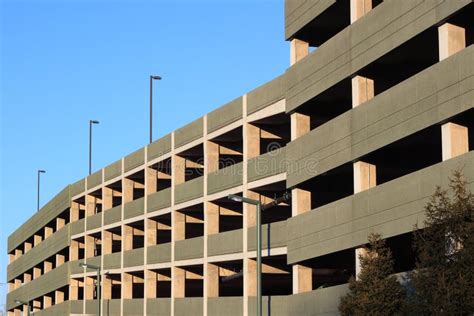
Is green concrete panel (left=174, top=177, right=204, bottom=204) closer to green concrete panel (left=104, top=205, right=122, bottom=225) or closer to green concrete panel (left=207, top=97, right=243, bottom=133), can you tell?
green concrete panel (left=207, top=97, right=243, bottom=133)

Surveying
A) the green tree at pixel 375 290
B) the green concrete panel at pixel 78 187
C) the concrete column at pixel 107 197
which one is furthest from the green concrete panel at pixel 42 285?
the green tree at pixel 375 290

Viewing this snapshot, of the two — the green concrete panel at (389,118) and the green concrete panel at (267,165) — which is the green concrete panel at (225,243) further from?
the green concrete panel at (389,118)

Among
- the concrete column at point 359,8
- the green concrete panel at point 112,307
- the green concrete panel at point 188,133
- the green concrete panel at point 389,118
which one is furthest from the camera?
the green concrete panel at point 112,307

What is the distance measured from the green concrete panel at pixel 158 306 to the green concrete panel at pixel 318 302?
16.8 m

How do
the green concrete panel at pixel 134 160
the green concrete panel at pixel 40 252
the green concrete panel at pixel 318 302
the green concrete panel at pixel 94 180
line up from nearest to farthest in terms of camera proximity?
the green concrete panel at pixel 318 302 → the green concrete panel at pixel 134 160 → the green concrete panel at pixel 94 180 → the green concrete panel at pixel 40 252

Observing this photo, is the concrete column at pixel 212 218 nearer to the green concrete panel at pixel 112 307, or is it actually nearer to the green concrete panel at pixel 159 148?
the green concrete panel at pixel 159 148

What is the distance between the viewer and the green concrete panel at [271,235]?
4716 cm

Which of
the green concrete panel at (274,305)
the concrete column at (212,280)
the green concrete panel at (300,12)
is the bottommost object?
the green concrete panel at (274,305)

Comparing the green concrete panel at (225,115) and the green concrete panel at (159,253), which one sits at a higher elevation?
the green concrete panel at (225,115)

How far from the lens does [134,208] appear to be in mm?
67688

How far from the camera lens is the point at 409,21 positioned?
35156mm

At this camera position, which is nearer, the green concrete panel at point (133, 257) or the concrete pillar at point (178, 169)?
the concrete pillar at point (178, 169)

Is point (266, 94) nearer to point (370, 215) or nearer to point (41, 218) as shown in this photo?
point (370, 215)

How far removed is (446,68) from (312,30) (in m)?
14.9
